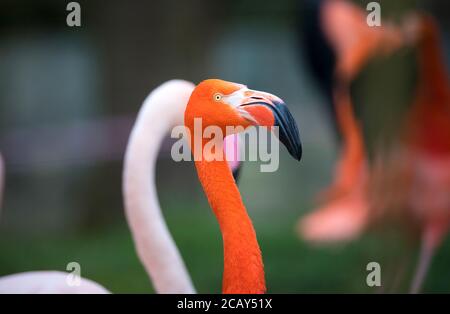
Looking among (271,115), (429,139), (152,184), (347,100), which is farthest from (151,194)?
(347,100)

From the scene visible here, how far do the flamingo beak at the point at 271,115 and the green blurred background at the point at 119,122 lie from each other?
1.57 metres

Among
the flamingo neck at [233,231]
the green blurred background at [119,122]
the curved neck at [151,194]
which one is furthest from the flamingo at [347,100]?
the flamingo neck at [233,231]

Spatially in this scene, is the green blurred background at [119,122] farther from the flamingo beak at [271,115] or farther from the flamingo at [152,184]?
the flamingo beak at [271,115]

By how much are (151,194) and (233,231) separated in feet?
0.91

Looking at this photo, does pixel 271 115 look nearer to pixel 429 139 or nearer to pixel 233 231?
pixel 233 231

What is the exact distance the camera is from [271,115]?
52.7 inches

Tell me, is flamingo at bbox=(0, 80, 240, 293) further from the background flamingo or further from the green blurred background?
the green blurred background

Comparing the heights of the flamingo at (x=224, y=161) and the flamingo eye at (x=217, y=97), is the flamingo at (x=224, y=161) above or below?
below

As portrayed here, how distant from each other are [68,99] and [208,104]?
354cm

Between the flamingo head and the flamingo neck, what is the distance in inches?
3.2

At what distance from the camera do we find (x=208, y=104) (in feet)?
4.50

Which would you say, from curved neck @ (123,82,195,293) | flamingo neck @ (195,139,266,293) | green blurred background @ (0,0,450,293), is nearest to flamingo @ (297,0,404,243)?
Result: green blurred background @ (0,0,450,293)

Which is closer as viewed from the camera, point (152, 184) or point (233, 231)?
point (233, 231)

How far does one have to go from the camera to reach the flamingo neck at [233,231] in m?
1.38
